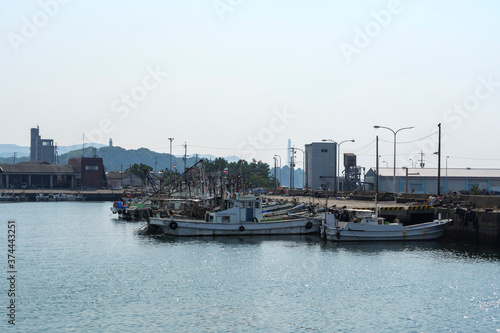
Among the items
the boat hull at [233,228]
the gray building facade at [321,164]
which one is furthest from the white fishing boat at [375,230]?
the gray building facade at [321,164]

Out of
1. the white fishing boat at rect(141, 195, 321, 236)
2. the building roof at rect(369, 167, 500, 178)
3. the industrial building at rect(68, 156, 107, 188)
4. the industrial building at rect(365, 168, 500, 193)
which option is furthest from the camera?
the industrial building at rect(68, 156, 107, 188)

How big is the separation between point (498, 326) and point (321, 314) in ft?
29.4

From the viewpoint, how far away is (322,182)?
14500 centimetres

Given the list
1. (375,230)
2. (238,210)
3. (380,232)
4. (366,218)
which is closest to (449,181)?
(366,218)

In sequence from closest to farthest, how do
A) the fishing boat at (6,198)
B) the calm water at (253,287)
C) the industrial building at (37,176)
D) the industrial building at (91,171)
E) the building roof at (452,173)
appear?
the calm water at (253,287) → the building roof at (452,173) → the fishing boat at (6,198) → the industrial building at (37,176) → the industrial building at (91,171)

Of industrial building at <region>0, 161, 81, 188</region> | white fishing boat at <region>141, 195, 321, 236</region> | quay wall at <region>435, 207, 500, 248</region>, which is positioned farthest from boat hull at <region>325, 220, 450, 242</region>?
industrial building at <region>0, 161, 81, 188</region>

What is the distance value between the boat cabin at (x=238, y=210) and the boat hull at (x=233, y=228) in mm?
723

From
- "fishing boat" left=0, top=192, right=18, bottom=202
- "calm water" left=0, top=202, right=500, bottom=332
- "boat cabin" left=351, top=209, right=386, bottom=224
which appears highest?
"boat cabin" left=351, top=209, right=386, bottom=224

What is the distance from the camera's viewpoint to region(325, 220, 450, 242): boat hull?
56.7 m

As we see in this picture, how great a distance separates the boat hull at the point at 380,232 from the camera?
5669 centimetres

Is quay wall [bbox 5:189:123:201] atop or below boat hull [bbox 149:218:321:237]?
atop

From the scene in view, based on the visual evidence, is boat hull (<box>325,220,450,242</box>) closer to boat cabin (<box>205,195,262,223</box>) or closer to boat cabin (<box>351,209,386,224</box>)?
boat cabin (<box>351,209,386,224</box>)

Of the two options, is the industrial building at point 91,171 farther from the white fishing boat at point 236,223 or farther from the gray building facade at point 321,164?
the white fishing boat at point 236,223

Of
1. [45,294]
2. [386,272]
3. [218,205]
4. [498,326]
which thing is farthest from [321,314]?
[218,205]
